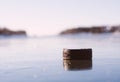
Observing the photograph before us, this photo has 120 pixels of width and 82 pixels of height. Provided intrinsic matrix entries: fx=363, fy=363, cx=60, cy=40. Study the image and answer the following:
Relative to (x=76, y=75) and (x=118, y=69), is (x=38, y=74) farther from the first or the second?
(x=118, y=69)

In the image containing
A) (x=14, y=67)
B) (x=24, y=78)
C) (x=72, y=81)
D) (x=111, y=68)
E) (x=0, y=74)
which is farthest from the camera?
(x=14, y=67)

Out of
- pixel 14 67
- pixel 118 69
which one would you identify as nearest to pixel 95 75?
pixel 118 69

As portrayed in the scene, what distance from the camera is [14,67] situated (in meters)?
16.9

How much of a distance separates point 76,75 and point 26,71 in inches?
104

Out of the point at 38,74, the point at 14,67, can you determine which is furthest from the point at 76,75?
the point at 14,67

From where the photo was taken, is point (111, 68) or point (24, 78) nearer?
point (24, 78)

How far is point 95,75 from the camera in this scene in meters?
14.0

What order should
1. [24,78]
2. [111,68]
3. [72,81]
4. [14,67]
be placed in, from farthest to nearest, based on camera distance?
[14,67] → [111,68] → [24,78] → [72,81]

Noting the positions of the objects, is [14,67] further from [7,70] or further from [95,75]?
[95,75]

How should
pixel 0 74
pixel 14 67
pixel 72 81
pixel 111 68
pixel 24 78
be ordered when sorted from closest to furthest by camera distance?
pixel 72 81 → pixel 24 78 → pixel 0 74 → pixel 111 68 → pixel 14 67

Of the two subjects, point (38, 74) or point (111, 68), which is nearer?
point (38, 74)

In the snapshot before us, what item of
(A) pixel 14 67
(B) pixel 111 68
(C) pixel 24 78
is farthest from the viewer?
(A) pixel 14 67

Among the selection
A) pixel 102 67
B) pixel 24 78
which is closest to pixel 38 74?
pixel 24 78

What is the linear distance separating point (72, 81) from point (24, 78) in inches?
77.8
